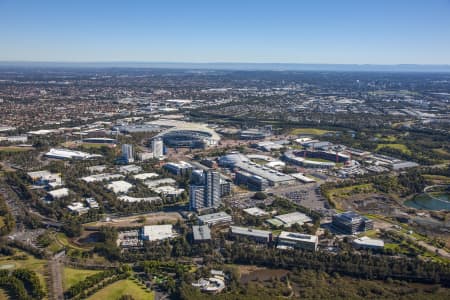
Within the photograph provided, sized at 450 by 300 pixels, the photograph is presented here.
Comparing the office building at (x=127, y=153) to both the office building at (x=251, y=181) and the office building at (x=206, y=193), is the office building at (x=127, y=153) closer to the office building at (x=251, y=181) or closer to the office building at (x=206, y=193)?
the office building at (x=251, y=181)

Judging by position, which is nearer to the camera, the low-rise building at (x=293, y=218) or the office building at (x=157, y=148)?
the low-rise building at (x=293, y=218)

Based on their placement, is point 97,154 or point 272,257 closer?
point 272,257

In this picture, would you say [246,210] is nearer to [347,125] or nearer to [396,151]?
[396,151]

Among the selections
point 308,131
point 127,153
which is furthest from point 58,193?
point 308,131

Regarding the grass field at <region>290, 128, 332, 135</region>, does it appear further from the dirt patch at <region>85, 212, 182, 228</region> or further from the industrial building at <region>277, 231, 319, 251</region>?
the industrial building at <region>277, 231, 319, 251</region>

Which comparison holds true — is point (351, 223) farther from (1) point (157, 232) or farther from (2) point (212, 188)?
(1) point (157, 232)

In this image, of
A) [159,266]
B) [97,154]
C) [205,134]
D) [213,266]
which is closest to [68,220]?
[159,266]

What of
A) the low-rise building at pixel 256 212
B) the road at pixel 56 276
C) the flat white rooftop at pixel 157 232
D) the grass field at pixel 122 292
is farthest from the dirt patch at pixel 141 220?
the grass field at pixel 122 292
